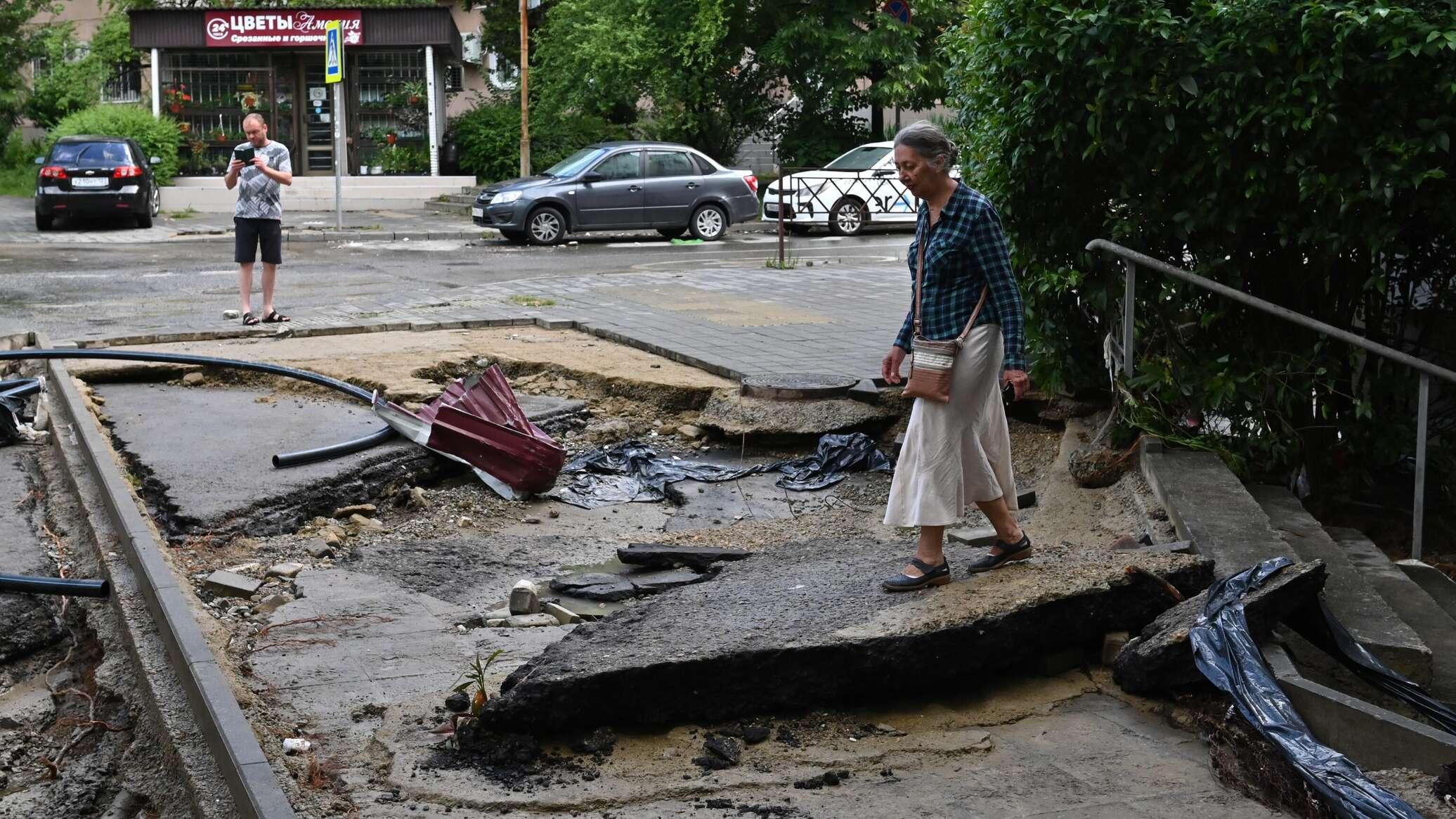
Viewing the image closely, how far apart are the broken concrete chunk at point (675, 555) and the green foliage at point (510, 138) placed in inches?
1122

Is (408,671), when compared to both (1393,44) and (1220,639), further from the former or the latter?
(1393,44)

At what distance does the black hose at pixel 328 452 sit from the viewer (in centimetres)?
758

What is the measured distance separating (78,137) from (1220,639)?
2509 centimetres

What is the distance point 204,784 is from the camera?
417cm

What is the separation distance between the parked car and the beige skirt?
59.5 feet

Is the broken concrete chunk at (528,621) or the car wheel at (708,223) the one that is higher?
the car wheel at (708,223)

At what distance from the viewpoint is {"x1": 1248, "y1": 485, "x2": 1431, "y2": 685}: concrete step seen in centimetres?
473

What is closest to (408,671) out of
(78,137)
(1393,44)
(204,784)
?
(204,784)

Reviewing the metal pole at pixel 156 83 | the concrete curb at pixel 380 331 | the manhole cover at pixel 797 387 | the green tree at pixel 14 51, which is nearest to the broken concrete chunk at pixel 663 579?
the manhole cover at pixel 797 387

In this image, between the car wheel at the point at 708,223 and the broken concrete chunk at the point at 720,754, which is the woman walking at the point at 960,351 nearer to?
the broken concrete chunk at the point at 720,754

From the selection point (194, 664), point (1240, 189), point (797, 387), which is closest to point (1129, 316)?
point (1240, 189)

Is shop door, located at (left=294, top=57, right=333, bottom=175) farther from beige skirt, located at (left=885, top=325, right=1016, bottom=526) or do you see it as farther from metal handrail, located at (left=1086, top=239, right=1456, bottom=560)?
beige skirt, located at (left=885, top=325, right=1016, bottom=526)

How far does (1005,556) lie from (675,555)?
1.54 m

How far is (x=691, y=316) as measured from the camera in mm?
13008
